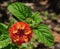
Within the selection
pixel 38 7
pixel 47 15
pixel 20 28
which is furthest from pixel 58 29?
pixel 20 28

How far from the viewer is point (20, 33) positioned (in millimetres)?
1854

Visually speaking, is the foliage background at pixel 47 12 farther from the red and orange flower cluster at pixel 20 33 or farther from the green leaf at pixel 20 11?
the red and orange flower cluster at pixel 20 33

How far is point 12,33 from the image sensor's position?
1838mm

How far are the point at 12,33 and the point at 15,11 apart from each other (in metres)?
0.29

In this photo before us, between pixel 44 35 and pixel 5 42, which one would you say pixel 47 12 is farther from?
pixel 5 42

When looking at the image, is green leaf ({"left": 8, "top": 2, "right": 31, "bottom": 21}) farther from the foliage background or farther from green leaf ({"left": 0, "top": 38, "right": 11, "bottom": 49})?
the foliage background

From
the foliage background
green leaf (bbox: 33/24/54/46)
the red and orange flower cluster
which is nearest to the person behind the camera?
the red and orange flower cluster

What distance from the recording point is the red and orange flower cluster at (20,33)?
5.98 feet

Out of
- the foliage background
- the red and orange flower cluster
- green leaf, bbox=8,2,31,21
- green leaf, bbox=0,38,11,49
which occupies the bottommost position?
the foliage background

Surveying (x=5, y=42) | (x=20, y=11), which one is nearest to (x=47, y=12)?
(x=20, y=11)

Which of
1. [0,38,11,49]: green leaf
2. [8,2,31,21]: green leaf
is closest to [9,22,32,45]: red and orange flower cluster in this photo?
[0,38,11,49]: green leaf

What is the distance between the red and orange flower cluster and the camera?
1823mm

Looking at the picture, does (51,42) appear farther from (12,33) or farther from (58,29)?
(58,29)

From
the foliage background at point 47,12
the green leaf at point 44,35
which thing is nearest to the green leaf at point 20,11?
the green leaf at point 44,35
